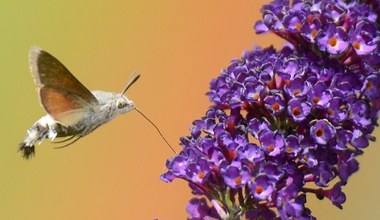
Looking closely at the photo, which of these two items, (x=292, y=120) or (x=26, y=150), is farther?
(x=26, y=150)

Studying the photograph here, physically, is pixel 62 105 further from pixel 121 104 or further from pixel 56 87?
pixel 121 104

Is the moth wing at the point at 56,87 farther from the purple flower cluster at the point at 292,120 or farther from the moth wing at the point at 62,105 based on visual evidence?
the purple flower cluster at the point at 292,120

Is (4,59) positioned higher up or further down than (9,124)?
higher up

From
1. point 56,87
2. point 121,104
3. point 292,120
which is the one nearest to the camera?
point 292,120

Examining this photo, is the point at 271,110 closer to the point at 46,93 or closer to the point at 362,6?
the point at 362,6

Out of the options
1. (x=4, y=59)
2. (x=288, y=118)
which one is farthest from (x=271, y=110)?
(x=4, y=59)

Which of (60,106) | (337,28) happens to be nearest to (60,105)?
(60,106)
